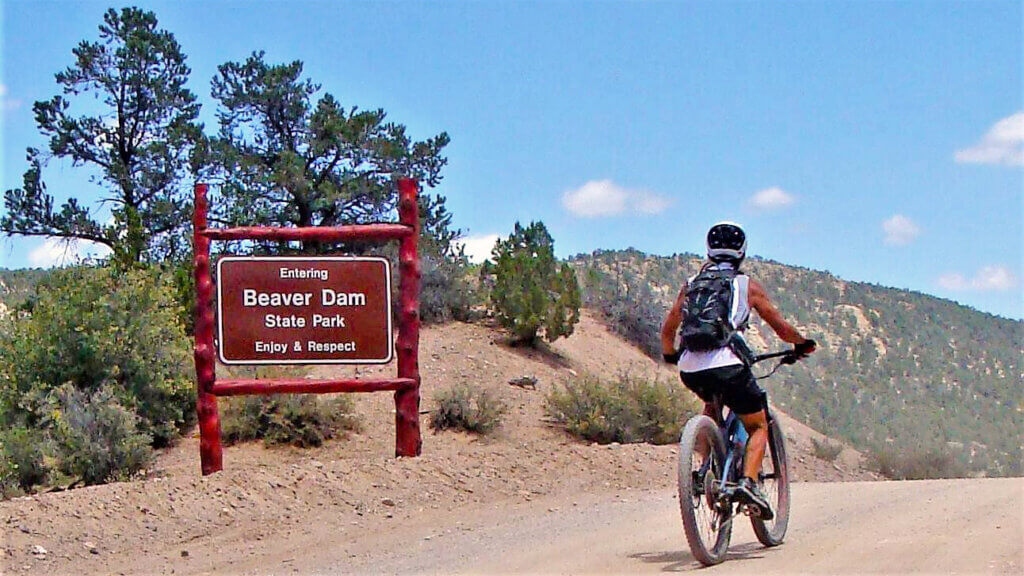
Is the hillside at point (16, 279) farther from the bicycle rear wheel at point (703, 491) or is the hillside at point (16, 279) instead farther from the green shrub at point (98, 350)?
the bicycle rear wheel at point (703, 491)

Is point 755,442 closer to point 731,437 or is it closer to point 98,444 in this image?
point 731,437

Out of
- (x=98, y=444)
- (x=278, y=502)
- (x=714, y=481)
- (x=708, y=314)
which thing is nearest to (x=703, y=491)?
(x=714, y=481)

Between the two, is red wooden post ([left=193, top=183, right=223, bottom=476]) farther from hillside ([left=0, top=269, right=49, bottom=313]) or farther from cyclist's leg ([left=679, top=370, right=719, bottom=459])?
hillside ([left=0, top=269, right=49, bottom=313])

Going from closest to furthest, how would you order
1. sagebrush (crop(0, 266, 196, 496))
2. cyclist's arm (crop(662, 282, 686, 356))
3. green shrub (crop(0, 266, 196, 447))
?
1. cyclist's arm (crop(662, 282, 686, 356))
2. sagebrush (crop(0, 266, 196, 496))
3. green shrub (crop(0, 266, 196, 447))

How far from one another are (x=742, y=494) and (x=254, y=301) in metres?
6.55

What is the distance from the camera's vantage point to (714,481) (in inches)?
301

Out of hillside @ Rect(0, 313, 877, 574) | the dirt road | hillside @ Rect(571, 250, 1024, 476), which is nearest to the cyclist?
the dirt road

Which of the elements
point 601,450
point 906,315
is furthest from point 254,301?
point 906,315

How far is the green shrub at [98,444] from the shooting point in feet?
46.2

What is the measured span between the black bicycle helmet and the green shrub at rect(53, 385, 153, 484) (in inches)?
330

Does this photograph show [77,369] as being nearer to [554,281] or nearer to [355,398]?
[355,398]

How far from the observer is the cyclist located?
25.0 feet

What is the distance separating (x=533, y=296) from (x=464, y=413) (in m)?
6.71

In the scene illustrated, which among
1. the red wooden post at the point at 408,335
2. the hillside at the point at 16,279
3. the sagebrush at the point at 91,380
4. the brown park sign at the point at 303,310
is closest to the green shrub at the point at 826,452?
the red wooden post at the point at 408,335
